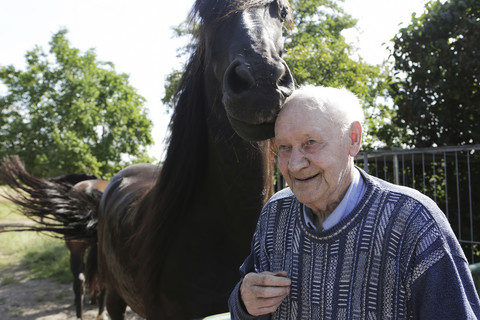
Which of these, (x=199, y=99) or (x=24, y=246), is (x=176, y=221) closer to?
(x=199, y=99)

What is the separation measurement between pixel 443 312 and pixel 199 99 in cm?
161

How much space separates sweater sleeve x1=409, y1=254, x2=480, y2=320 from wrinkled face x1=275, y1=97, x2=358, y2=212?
Result: 33 centimetres

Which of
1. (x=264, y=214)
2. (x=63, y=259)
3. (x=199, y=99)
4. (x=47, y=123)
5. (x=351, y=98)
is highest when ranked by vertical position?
(x=47, y=123)

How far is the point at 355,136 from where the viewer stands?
1158 mm

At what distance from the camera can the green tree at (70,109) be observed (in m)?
18.5

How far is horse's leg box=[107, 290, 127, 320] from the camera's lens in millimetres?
3648

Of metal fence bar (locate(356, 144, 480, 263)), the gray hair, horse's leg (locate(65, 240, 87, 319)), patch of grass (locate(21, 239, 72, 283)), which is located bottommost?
patch of grass (locate(21, 239, 72, 283))

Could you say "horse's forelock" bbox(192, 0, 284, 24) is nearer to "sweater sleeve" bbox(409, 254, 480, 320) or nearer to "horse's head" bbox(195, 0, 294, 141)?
"horse's head" bbox(195, 0, 294, 141)

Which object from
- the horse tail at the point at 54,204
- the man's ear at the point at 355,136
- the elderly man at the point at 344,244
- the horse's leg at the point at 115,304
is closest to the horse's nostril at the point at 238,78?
the elderly man at the point at 344,244

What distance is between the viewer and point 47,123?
64.6 ft

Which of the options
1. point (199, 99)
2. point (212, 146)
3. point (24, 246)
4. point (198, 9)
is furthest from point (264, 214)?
point (24, 246)

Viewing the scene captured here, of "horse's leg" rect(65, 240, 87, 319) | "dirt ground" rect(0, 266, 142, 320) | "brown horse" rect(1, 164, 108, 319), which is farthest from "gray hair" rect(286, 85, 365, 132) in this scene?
"dirt ground" rect(0, 266, 142, 320)

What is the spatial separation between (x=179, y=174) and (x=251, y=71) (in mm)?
908

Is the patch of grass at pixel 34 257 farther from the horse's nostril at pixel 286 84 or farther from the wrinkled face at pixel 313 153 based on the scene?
the wrinkled face at pixel 313 153
